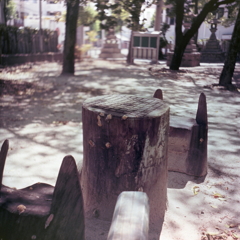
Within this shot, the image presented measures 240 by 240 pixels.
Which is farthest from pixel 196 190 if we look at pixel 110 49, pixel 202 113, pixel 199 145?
→ pixel 110 49

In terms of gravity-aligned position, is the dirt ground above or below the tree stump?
below

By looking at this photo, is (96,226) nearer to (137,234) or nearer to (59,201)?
(59,201)

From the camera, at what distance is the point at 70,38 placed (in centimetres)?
1202

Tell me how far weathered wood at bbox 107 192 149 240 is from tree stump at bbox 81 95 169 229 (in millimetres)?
799

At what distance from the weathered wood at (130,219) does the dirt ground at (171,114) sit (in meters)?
1.01

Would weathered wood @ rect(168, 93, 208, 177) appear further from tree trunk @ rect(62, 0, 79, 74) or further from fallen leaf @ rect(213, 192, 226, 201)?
tree trunk @ rect(62, 0, 79, 74)

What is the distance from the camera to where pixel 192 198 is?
3.15 m

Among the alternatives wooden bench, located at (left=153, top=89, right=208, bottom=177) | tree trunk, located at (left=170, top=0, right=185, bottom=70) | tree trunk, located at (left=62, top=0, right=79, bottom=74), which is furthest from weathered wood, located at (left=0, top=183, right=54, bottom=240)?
tree trunk, located at (left=170, top=0, right=185, bottom=70)

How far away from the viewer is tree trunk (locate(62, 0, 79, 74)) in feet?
38.0

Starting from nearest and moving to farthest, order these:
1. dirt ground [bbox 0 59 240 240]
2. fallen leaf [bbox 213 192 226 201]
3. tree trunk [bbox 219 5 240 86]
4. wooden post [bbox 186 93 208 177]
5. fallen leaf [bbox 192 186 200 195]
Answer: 1. dirt ground [bbox 0 59 240 240]
2. fallen leaf [bbox 213 192 226 201]
3. fallen leaf [bbox 192 186 200 195]
4. wooden post [bbox 186 93 208 177]
5. tree trunk [bbox 219 5 240 86]

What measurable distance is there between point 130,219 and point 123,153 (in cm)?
103

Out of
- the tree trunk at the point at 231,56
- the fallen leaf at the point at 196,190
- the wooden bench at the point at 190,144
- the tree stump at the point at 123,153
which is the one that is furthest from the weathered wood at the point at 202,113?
the tree trunk at the point at 231,56

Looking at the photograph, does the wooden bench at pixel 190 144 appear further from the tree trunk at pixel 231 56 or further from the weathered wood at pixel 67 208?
the tree trunk at pixel 231 56

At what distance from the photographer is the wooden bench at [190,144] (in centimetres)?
358
